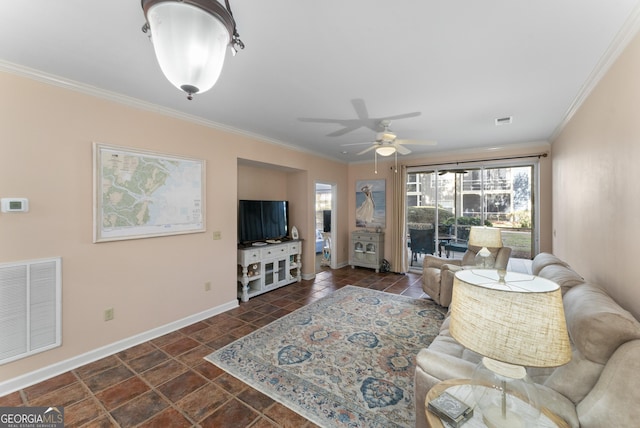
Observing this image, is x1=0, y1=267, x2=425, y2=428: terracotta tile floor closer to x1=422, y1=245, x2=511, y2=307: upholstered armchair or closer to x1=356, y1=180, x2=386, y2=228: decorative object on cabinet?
x1=422, y1=245, x2=511, y2=307: upholstered armchair

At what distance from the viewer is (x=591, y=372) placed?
3.97 ft

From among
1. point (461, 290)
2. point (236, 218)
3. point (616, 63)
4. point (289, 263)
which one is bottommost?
point (289, 263)

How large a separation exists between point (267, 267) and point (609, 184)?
4209mm

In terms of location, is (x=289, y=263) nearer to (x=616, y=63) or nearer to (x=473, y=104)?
(x=473, y=104)

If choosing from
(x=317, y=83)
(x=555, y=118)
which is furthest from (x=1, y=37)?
(x=555, y=118)

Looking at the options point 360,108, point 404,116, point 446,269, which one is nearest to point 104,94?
point 360,108

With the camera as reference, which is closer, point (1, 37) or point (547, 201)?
point (1, 37)

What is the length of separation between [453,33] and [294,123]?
7.35 ft

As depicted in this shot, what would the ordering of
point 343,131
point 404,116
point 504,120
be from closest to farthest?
1. point 404,116
2. point 504,120
3. point 343,131

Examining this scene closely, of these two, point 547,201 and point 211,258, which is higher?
point 547,201

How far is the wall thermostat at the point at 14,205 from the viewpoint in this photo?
6.93 feet

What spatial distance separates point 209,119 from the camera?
11.4 feet

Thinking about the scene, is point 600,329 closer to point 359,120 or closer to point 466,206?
point 359,120

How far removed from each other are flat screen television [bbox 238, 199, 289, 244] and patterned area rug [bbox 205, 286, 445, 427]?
1.53 metres
